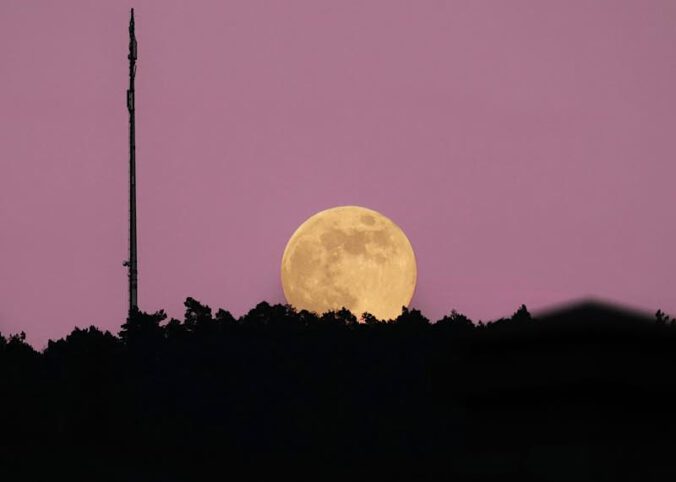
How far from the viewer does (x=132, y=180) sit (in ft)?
145

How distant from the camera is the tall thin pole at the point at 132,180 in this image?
137 ft

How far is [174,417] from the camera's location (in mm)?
47562

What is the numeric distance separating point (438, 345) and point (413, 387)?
2.01m

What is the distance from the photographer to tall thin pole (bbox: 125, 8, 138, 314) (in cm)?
4178

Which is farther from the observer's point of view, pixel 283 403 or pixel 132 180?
pixel 283 403

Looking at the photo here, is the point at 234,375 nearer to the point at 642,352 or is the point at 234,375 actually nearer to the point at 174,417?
the point at 174,417

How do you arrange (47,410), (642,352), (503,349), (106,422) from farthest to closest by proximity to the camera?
(47,410)
(106,422)
(503,349)
(642,352)

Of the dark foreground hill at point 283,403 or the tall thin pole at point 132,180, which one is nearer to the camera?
the tall thin pole at point 132,180

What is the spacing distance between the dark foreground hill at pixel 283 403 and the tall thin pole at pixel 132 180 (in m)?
4.53

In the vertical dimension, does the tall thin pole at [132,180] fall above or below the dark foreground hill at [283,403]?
above

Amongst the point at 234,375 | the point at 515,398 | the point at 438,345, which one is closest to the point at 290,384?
the point at 234,375

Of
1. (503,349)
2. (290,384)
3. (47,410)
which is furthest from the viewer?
(47,410)

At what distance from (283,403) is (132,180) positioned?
978 cm

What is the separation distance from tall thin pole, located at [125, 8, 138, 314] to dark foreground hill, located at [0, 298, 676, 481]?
453cm
